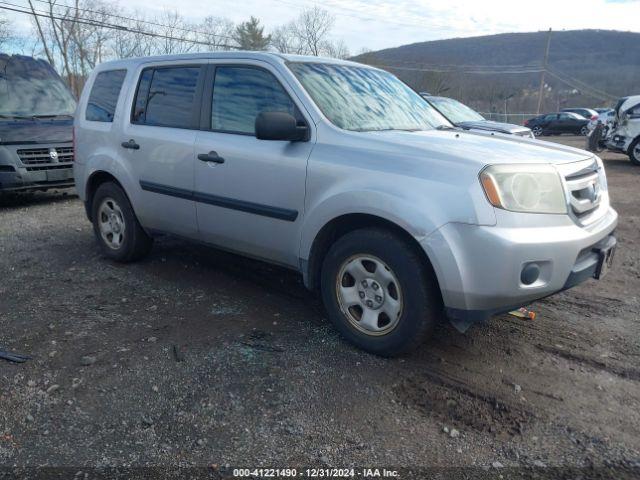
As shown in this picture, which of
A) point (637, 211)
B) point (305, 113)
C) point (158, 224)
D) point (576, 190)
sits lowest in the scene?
point (637, 211)

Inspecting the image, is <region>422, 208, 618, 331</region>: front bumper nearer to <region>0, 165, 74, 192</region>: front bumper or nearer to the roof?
the roof

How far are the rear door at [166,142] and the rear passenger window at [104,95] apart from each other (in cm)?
34

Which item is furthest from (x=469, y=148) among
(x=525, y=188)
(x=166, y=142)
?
(x=166, y=142)

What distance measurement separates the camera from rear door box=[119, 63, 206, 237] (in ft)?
14.4

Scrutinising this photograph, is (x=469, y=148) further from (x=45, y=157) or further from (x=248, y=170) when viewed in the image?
(x=45, y=157)

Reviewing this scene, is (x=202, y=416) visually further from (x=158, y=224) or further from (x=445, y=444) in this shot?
(x=158, y=224)

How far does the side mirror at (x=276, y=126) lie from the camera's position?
3.48 meters

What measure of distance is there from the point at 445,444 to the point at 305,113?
2.23 metres

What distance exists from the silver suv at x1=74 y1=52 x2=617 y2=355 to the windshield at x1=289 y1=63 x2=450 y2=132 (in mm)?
15

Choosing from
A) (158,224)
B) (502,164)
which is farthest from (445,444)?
(158,224)

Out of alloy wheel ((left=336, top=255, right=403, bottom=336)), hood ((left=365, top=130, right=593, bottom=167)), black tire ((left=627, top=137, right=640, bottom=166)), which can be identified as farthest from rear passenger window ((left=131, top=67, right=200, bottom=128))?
black tire ((left=627, top=137, right=640, bottom=166))

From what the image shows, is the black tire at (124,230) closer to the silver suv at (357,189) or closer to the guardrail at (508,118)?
the silver suv at (357,189)

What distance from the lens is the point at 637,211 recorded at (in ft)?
26.7

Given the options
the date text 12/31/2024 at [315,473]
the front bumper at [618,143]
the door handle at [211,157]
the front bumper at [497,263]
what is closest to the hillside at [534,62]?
the front bumper at [618,143]
